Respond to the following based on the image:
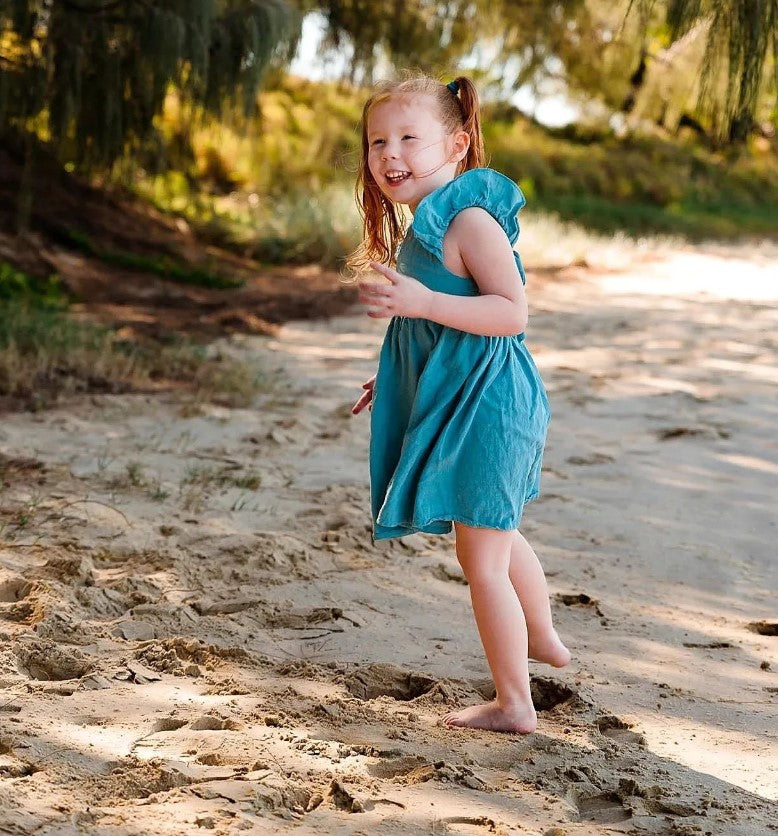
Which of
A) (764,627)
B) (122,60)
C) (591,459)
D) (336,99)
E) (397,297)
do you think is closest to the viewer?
(397,297)

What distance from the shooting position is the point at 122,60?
23.3ft

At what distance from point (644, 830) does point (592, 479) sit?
241 cm

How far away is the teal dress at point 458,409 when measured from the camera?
7.29 feet

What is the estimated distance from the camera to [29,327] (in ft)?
18.9

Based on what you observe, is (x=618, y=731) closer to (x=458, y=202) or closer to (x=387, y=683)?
(x=387, y=683)

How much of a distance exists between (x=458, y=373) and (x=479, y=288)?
18cm

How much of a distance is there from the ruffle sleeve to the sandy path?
0.99 m

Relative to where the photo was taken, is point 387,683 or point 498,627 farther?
point 387,683

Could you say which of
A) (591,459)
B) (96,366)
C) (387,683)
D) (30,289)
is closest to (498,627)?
(387,683)

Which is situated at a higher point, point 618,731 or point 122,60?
point 122,60

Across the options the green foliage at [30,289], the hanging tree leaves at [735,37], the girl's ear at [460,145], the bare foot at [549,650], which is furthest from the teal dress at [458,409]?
the green foliage at [30,289]

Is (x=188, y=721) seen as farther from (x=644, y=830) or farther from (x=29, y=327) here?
(x=29, y=327)

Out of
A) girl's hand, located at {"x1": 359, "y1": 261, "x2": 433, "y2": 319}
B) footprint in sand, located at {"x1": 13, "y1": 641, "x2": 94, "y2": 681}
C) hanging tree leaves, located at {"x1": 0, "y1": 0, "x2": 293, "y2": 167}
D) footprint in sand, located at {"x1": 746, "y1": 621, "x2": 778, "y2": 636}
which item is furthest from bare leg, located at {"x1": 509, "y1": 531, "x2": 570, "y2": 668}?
hanging tree leaves, located at {"x1": 0, "y1": 0, "x2": 293, "y2": 167}

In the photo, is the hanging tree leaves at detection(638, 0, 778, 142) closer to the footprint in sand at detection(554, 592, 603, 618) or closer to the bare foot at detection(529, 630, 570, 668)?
the footprint in sand at detection(554, 592, 603, 618)
